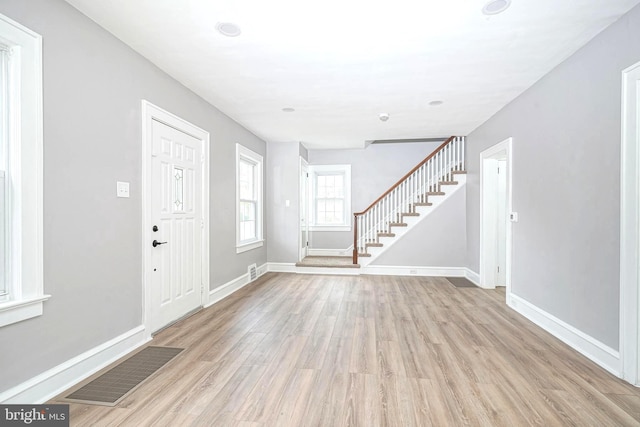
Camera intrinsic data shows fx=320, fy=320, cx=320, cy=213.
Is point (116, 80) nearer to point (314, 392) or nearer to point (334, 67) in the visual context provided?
point (334, 67)

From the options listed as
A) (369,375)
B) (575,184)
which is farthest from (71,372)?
(575,184)

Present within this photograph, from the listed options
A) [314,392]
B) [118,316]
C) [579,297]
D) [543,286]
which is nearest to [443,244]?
[543,286]

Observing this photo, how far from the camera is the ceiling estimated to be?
226cm

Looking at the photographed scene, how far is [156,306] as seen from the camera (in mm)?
3193

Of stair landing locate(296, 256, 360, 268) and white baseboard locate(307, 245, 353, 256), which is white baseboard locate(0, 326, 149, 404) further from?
white baseboard locate(307, 245, 353, 256)

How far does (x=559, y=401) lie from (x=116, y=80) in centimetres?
405

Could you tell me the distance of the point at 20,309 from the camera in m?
1.88

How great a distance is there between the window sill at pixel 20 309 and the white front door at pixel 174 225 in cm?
109

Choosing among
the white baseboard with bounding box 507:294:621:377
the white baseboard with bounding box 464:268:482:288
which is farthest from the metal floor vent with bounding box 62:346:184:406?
the white baseboard with bounding box 464:268:482:288

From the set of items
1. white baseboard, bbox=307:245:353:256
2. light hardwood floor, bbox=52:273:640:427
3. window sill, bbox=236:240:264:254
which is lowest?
light hardwood floor, bbox=52:273:640:427

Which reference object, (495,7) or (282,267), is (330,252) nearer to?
(282,267)

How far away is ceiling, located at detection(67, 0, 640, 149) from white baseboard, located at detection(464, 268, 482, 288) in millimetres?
2742

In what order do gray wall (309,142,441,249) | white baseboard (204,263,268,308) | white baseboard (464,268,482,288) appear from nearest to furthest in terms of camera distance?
white baseboard (204,263,268,308)
white baseboard (464,268,482,288)
gray wall (309,142,441,249)

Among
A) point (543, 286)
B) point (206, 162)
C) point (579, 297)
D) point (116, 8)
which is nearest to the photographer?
point (116, 8)
